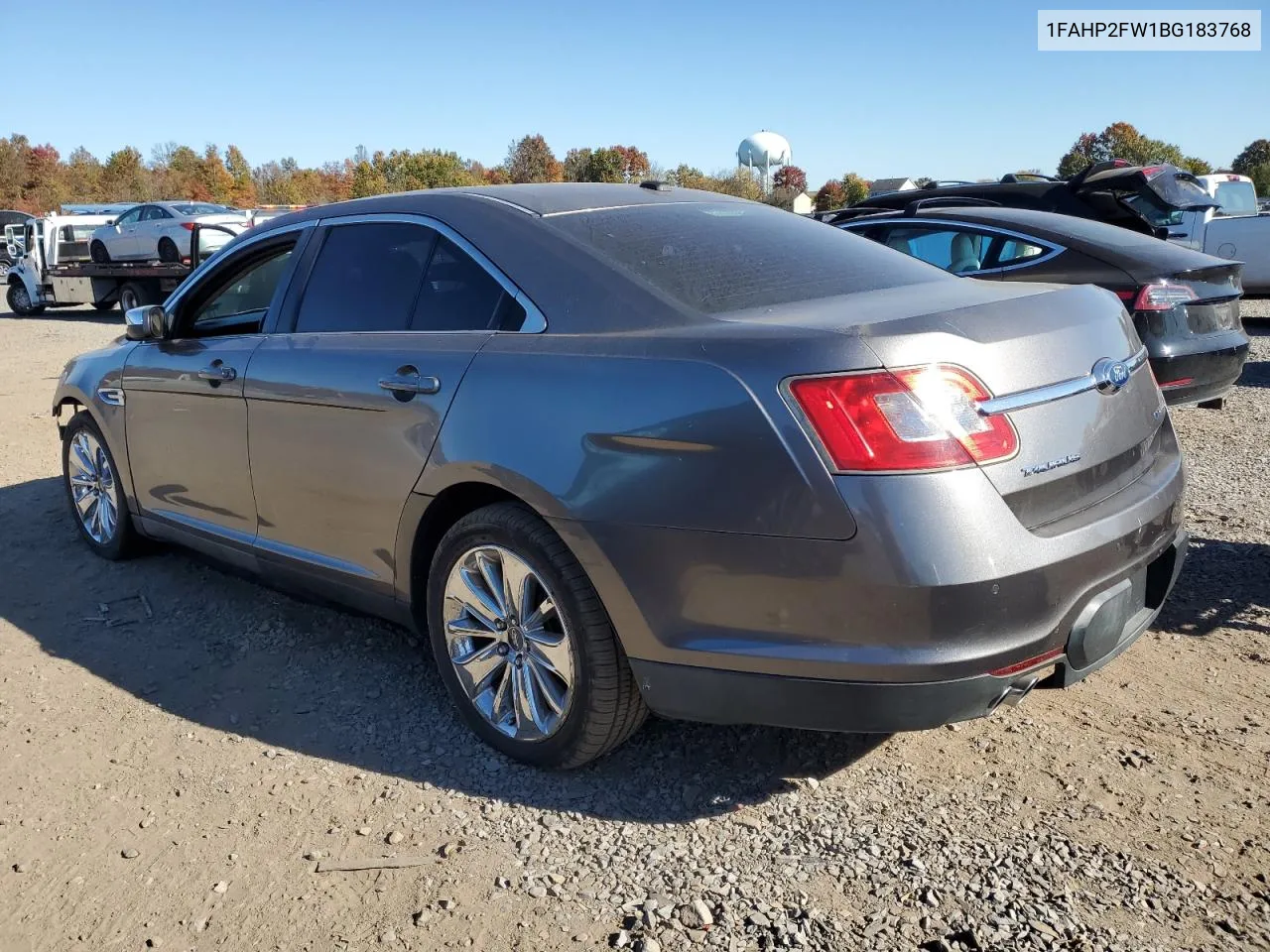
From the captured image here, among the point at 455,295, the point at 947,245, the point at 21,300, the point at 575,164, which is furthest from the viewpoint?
the point at 575,164

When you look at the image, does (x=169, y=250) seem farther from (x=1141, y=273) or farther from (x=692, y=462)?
(x=692, y=462)

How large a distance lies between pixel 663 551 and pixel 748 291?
2.72 feet

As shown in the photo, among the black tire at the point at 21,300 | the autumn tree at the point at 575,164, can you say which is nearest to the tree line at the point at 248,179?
the autumn tree at the point at 575,164

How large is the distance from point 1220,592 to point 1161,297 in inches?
90.6

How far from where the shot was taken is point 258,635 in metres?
4.29

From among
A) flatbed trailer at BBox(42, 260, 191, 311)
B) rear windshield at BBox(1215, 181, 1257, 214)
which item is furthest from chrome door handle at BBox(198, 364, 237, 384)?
rear windshield at BBox(1215, 181, 1257, 214)

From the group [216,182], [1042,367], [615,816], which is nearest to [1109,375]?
[1042,367]

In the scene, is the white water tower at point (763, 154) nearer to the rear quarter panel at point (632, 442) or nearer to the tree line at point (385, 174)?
the tree line at point (385, 174)

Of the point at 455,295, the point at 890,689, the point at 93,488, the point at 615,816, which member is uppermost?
the point at 455,295

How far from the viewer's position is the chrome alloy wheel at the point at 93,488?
204 inches

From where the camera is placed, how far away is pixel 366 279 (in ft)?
12.2

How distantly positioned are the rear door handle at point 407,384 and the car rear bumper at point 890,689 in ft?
3.55

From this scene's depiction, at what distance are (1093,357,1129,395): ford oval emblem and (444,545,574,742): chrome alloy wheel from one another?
155 cm

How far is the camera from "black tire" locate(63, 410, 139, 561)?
5035 mm
